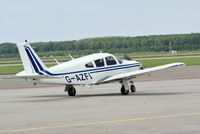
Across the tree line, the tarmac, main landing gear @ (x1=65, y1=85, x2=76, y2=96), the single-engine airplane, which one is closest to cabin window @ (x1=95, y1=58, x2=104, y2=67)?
the single-engine airplane

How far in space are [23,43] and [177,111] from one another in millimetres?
11073

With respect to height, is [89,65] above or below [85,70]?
above

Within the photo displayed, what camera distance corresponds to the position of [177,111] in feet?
74.8

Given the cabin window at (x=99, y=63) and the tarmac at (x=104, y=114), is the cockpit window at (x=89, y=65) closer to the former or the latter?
the cabin window at (x=99, y=63)

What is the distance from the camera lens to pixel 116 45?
6983 inches

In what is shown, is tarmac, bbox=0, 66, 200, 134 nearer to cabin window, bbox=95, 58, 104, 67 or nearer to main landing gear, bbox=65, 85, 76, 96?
main landing gear, bbox=65, 85, 76, 96

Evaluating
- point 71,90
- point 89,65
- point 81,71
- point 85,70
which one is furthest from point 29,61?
point 89,65

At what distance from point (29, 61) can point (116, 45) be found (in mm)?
Result: 146214

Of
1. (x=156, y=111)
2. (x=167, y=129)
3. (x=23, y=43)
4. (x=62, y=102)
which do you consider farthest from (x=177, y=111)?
(x=23, y=43)

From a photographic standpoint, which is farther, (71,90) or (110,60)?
(110,60)

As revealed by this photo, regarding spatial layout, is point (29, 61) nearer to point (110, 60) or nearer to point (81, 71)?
point (81, 71)

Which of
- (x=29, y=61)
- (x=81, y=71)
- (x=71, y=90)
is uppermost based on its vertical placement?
(x=29, y=61)

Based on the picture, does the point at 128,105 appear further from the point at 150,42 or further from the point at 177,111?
the point at 150,42

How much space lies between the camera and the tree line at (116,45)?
169125 millimetres
